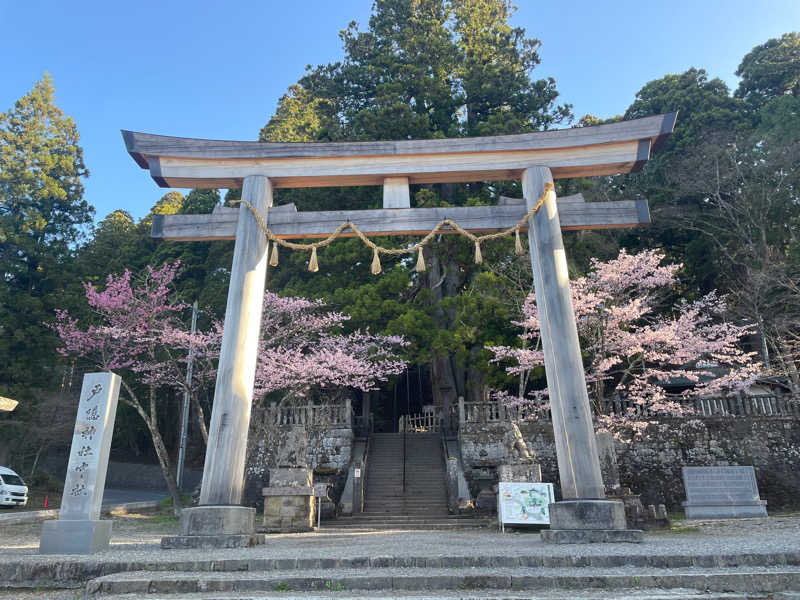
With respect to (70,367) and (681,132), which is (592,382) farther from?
(70,367)

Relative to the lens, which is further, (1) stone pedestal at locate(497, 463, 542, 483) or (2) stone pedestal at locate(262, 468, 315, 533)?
(2) stone pedestal at locate(262, 468, 315, 533)

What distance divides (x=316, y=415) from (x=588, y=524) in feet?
35.5

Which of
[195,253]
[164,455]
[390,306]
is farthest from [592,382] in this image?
[195,253]

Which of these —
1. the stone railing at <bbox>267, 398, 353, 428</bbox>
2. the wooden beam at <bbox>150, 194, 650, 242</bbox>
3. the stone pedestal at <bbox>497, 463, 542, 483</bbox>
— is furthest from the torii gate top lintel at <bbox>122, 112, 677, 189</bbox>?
the stone railing at <bbox>267, 398, 353, 428</bbox>

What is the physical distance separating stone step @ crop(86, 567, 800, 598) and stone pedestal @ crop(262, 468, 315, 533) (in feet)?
21.0

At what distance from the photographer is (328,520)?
12.3 metres

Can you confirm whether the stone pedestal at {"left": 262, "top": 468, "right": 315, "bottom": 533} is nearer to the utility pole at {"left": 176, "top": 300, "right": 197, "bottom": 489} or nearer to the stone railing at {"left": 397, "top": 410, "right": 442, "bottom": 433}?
the utility pole at {"left": 176, "top": 300, "right": 197, "bottom": 489}

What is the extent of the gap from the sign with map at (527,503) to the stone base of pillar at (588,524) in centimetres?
232

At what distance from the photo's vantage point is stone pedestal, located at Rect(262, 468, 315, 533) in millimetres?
10148

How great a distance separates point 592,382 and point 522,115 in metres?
10.2

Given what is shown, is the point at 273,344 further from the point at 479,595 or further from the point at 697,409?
the point at 479,595

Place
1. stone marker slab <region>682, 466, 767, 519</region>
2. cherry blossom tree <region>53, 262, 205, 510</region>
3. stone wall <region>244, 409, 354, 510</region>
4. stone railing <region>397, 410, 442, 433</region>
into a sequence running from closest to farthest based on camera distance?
stone marker slab <region>682, 466, 767, 519</region>
cherry blossom tree <region>53, 262, 205, 510</region>
stone wall <region>244, 409, 354, 510</region>
stone railing <region>397, 410, 442, 433</region>

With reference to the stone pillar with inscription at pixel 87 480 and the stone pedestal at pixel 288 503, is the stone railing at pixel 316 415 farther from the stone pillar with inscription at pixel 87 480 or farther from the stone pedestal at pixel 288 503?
the stone pillar with inscription at pixel 87 480

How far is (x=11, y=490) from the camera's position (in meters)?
14.9
